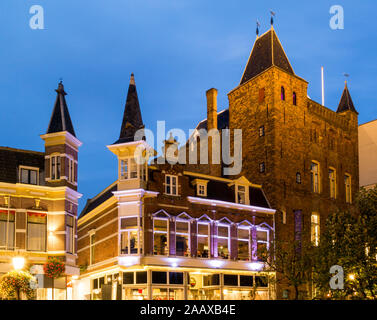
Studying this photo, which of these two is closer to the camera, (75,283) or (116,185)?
(116,185)

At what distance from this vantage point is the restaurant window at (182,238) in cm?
3975

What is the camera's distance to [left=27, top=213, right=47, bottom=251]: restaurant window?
33.9m

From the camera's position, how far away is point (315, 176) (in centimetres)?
5000

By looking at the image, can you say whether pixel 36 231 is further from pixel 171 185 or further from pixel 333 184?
pixel 333 184

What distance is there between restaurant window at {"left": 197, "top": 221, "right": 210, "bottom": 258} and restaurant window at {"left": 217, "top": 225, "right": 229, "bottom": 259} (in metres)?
1.05

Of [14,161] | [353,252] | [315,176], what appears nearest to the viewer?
[353,252]

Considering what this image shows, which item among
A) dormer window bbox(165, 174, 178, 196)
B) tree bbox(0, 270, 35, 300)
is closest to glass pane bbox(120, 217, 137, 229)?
dormer window bbox(165, 174, 178, 196)

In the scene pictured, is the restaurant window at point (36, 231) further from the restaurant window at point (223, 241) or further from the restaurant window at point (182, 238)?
the restaurant window at point (223, 241)

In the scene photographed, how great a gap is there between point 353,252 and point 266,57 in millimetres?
27800

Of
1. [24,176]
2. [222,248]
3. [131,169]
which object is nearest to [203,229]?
[222,248]

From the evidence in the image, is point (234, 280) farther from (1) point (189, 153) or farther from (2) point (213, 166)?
(1) point (189, 153)

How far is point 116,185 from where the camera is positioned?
43.0 meters
